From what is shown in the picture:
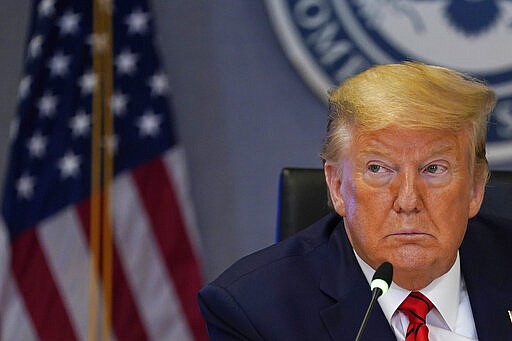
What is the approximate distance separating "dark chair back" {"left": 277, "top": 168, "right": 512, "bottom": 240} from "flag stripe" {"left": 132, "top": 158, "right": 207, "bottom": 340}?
3.82 feet

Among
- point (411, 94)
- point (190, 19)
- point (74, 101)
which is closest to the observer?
point (411, 94)

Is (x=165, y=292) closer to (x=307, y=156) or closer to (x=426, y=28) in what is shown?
(x=307, y=156)

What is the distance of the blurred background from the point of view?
3523 mm

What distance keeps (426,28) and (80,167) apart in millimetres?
1225

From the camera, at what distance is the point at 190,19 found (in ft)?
12.1

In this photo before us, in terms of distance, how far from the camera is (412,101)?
1.84 metres

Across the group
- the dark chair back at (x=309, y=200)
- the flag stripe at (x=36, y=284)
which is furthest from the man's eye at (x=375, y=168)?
the flag stripe at (x=36, y=284)

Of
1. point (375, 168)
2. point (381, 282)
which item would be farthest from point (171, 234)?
point (381, 282)

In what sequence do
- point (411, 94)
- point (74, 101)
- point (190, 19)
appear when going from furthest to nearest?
1. point (190, 19)
2. point (74, 101)
3. point (411, 94)

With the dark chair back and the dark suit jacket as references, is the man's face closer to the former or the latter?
the dark suit jacket

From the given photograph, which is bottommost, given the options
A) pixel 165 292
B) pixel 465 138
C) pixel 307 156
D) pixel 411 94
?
pixel 165 292

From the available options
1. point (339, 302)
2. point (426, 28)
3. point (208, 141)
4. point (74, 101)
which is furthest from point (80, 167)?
point (339, 302)

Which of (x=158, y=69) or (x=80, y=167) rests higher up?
(x=158, y=69)

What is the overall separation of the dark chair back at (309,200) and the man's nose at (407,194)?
462 millimetres
